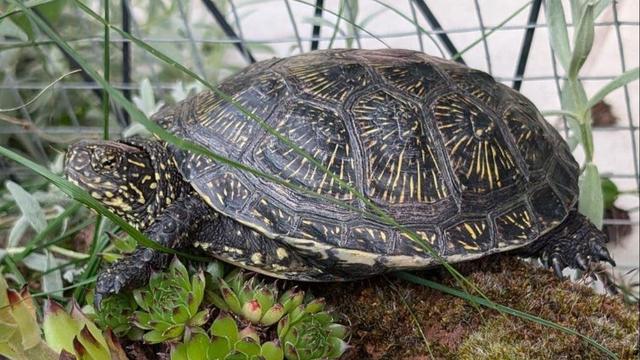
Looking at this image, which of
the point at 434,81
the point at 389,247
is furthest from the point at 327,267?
the point at 434,81

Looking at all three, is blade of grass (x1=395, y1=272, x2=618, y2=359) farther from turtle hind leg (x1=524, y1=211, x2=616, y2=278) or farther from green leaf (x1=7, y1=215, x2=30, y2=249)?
green leaf (x1=7, y1=215, x2=30, y2=249)

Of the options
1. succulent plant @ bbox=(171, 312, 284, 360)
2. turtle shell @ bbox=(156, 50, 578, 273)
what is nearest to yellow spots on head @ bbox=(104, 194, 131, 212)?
turtle shell @ bbox=(156, 50, 578, 273)

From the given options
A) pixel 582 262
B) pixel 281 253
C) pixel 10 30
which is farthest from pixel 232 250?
pixel 10 30

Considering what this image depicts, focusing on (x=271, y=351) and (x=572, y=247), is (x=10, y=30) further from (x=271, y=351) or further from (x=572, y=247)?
(x=572, y=247)

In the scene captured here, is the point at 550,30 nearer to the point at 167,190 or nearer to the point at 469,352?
the point at 469,352

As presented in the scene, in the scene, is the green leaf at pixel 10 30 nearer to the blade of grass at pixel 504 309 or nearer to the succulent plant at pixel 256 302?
the succulent plant at pixel 256 302

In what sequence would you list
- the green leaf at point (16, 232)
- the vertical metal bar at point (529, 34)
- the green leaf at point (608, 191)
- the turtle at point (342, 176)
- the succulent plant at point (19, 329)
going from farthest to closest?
the green leaf at point (608, 191) → the vertical metal bar at point (529, 34) → the green leaf at point (16, 232) → the turtle at point (342, 176) → the succulent plant at point (19, 329)

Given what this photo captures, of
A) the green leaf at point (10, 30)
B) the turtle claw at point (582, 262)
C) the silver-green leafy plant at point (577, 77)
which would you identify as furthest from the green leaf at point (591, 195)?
the green leaf at point (10, 30)
